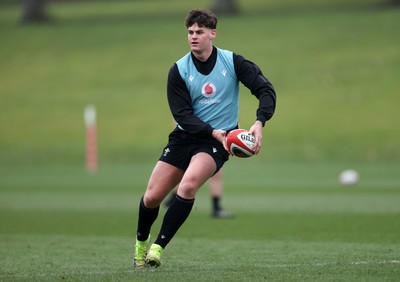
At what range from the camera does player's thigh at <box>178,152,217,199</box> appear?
9.34 meters

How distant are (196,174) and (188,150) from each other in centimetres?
45

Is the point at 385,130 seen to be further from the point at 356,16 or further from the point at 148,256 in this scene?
the point at 148,256

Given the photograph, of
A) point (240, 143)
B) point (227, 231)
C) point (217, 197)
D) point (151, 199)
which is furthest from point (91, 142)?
point (240, 143)

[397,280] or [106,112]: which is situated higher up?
[106,112]

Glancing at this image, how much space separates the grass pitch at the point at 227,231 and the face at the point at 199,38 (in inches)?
85.3

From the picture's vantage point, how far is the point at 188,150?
9719mm

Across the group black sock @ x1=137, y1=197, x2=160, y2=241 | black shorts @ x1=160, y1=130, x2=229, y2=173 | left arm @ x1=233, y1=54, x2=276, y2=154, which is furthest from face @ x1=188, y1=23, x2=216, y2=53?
black sock @ x1=137, y1=197, x2=160, y2=241

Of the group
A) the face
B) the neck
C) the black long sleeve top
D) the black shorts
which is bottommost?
the black shorts

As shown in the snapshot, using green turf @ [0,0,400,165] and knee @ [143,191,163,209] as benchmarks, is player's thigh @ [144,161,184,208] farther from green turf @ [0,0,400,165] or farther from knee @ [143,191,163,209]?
green turf @ [0,0,400,165]

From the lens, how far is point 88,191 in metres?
22.5

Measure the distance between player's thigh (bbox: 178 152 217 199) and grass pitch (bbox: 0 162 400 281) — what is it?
2.52ft

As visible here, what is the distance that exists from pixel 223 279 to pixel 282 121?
2808cm

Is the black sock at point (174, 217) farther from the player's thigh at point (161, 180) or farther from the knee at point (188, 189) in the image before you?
the player's thigh at point (161, 180)

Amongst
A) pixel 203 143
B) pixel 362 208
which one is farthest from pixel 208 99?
pixel 362 208
